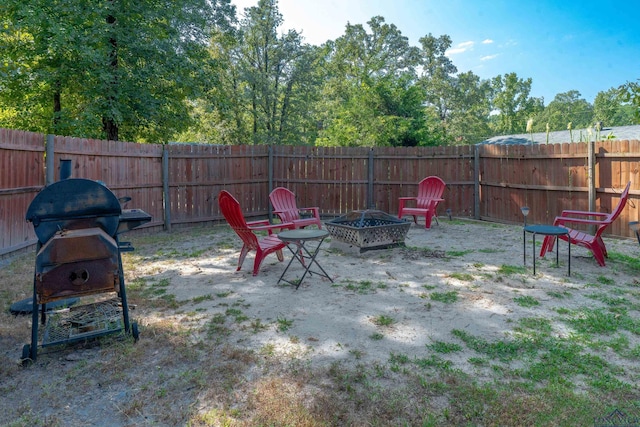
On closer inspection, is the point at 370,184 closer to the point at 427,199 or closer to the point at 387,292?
the point at 427,199

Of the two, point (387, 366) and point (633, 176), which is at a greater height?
point (633, 176)

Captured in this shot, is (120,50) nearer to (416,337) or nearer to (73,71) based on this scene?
(73,71)

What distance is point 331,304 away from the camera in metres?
3.42

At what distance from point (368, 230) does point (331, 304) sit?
2002mm

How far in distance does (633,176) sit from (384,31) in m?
23.9

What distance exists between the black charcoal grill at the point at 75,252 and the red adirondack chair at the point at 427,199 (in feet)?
18.4

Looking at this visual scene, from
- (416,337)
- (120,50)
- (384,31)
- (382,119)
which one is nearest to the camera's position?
(416,337)

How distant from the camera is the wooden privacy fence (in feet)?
18.0

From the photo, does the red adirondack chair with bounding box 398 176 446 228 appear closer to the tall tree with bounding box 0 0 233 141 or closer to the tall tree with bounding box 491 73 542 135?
the tall tree with bounding box 0 0 233 141

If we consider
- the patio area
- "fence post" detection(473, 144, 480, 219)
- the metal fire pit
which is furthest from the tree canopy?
the metal fire pit

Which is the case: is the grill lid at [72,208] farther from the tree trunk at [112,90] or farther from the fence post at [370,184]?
the tree trunk at [112,90]

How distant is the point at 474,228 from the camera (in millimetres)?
7551

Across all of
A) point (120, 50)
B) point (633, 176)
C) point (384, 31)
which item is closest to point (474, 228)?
point (633, 176)

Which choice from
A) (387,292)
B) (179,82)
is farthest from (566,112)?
(387,292)
